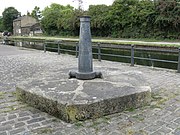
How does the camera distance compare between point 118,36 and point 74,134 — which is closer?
point 74,134

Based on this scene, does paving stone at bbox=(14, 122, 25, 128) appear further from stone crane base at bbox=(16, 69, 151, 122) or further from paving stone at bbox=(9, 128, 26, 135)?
stone crane base at bbox=(16, 69, 151, 122)

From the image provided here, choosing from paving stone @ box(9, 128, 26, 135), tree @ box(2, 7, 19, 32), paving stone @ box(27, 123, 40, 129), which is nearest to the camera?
paving stone @ box(9, 128, 26, 135)

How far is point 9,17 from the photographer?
230ft

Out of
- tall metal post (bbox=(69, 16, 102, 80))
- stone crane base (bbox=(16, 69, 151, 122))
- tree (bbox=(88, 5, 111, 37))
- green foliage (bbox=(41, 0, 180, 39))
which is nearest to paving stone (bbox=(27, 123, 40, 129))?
stone crane base (bbox=(16, 69, 151, 122))

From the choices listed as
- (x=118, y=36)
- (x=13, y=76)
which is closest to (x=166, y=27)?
(x=118, y=36)

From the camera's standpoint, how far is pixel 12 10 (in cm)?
6975

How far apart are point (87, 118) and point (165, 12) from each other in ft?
74.6

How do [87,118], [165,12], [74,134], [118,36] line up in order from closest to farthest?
[74,134] < [87,118] < [165,12] < [118,36]

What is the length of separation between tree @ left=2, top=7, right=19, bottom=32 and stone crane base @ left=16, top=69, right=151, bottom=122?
2799 inches

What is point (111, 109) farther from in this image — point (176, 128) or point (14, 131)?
point (14, 131)

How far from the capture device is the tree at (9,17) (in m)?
69.2

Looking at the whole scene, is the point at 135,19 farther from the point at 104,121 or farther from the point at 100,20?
the point at 104,121

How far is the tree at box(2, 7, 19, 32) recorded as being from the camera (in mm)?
69188

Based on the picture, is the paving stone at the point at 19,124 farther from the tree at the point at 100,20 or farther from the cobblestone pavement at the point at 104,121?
the tree at the point at 100,20
